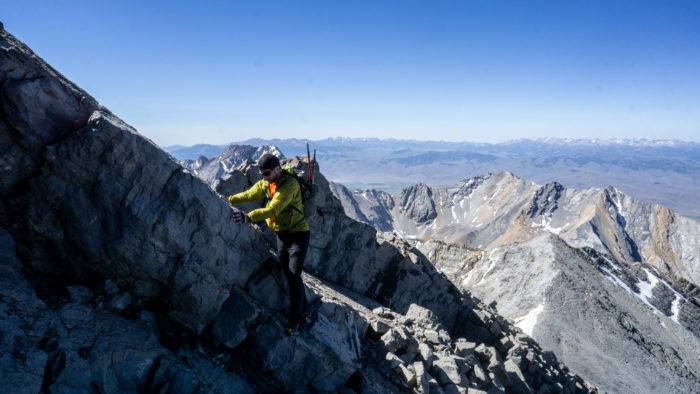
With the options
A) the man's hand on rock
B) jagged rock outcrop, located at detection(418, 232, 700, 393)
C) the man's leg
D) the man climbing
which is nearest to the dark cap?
the man climbing

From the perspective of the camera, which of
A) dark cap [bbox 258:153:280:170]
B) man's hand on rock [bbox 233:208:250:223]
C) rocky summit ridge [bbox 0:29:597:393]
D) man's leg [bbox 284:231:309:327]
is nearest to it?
rocky summit ridge [bbox 0:29:597:393]

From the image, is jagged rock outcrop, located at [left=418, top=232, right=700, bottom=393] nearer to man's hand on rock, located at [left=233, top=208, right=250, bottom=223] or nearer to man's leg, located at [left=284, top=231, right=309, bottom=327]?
man's leg, located at [left=284, top=231, right=309, bottom=327]

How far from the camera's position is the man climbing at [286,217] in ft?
42.7

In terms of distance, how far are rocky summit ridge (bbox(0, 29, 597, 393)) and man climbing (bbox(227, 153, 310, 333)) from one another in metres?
0.96

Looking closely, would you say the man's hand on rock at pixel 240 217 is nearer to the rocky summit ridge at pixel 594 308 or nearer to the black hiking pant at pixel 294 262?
the black hiking pant at pixel 294 262

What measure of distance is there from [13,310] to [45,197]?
357 centimetres

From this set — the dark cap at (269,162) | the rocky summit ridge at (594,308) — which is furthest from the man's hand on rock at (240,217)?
the rocky summit ridge at (594,308)

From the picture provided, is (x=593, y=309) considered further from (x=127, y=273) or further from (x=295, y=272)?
(x=127, y=273)

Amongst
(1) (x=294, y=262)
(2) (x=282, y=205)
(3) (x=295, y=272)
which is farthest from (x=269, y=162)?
(3) (x=295, y=272)

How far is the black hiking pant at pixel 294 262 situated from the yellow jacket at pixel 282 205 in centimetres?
32

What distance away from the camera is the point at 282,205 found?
13.0 meters

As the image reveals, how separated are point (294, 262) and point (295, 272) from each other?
34cm

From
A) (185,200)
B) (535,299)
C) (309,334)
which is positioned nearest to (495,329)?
(309,334)

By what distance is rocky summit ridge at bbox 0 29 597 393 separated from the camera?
1117 centimetres
